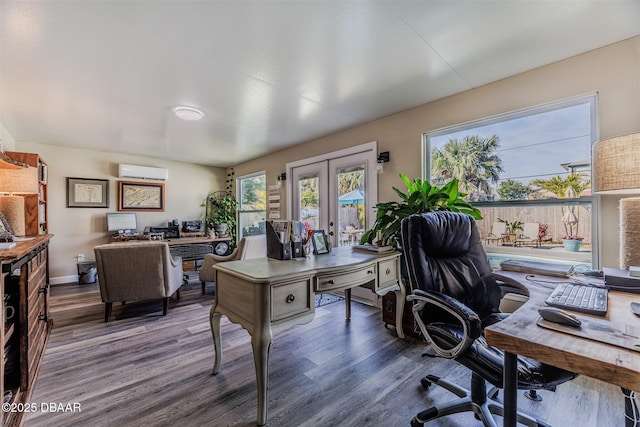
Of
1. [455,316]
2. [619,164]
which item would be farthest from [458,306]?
[619,164]

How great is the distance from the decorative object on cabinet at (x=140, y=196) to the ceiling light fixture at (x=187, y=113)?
283 cm

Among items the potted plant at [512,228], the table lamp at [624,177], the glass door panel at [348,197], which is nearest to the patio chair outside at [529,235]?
the potted plant at [512,228]

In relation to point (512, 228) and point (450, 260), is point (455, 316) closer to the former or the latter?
point (450, 260)

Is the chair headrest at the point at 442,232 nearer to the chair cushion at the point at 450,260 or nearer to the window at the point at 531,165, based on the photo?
the chair cushion at the point at 450,260

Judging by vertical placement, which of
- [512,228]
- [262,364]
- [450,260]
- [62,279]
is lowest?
[62,279]

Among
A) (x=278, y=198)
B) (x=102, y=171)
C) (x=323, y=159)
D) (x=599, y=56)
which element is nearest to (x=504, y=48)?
(x=599, y=56)

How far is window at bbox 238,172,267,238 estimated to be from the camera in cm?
543

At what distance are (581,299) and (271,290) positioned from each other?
1.42 metres

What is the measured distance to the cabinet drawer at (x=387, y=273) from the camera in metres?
2.21

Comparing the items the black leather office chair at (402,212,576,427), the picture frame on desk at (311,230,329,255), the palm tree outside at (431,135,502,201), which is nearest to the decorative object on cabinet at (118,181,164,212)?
the picture frame on desk at (311,230,329,255)

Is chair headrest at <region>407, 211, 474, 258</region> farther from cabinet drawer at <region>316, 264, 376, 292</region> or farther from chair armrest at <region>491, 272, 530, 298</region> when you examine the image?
cabinet drawer at <region>316, 264, 376, 292</region>

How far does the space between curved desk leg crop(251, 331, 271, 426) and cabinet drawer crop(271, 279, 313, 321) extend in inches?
4.5

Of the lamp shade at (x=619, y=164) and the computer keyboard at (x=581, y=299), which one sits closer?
the computer keyboard at (x=581, y=299)

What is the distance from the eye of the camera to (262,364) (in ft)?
4.76
